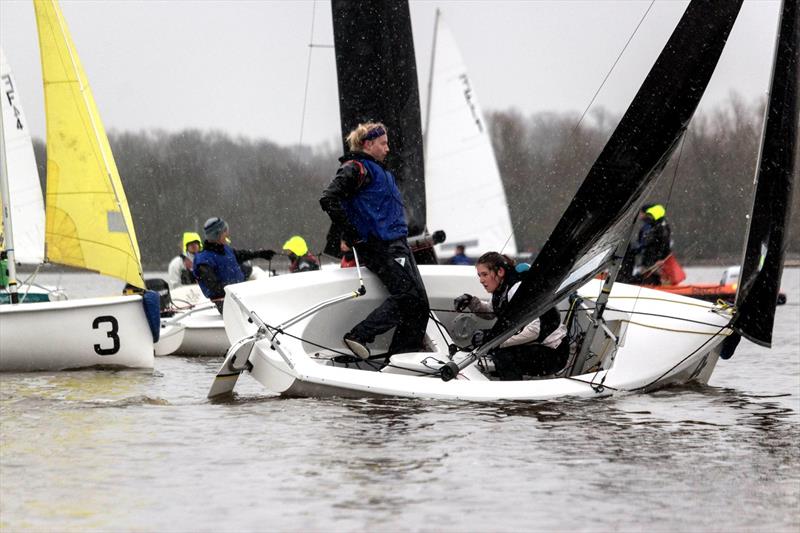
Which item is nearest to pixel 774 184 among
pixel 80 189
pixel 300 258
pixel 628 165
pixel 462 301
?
pixel 628 165

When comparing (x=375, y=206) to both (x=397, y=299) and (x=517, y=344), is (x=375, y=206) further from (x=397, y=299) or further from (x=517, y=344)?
(x=517, y=344)

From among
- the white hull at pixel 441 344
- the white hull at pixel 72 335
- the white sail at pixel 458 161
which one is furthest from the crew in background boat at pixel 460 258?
the white hull at pixel 441 344

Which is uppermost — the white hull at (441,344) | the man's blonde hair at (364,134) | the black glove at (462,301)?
the man's blonde hair at (364,134)

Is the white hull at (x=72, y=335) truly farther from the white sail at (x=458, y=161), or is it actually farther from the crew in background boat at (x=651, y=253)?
the white sail at (x=458, y=161)

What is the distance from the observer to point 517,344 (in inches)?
295

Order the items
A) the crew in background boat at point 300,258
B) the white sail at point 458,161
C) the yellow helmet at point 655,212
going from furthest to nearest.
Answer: the white sail at point 458,161, the yellow helmet at point 655,212, the crew in background boat at point 300,258

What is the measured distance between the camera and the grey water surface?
443cm

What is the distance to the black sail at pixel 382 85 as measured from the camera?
30.8 ft

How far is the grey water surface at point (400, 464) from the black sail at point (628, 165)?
61 centimetres

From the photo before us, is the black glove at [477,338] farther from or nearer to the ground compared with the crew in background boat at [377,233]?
nearer to the ground

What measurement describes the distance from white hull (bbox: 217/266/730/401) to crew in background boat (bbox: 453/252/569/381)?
232 mm

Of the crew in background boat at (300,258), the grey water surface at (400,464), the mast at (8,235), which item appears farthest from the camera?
the crew in background boat at (300,258)

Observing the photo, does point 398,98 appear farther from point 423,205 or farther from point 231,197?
point 231,197

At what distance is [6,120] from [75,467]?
466 inches
